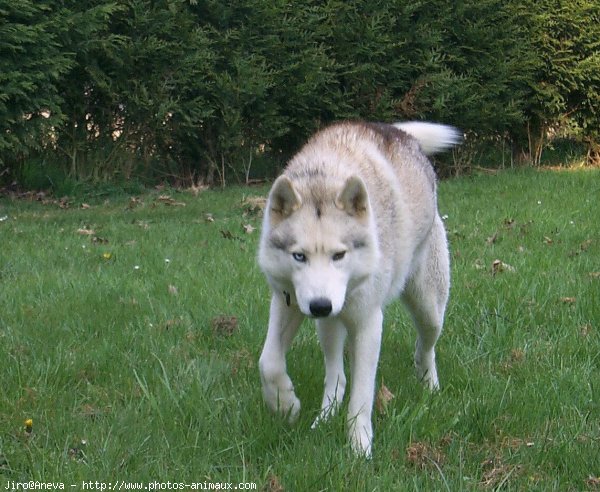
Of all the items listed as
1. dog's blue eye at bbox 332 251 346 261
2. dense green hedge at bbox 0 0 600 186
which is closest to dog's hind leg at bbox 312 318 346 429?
dog's blue eye at bbox 332 251 346 261

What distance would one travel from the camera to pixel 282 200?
9.75 ft

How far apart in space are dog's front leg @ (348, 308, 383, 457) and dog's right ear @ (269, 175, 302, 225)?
47 cm

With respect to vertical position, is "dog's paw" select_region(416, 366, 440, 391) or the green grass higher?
the green grass

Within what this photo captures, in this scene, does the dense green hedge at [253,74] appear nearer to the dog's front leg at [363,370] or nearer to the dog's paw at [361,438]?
the dog's front leg at [363,370]

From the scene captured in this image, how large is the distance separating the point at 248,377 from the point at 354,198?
36.4 inches

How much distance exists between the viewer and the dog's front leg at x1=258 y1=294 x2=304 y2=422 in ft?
9.57

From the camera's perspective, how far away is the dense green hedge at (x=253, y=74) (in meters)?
9.06

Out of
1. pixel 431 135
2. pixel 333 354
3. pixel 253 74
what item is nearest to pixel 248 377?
pixel 333 354

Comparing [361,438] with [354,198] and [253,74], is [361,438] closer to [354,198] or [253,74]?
[354,198]

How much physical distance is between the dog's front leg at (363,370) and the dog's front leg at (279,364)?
0.22 metres

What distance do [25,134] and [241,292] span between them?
17.2ft

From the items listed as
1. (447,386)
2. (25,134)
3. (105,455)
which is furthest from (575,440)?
(25,134)

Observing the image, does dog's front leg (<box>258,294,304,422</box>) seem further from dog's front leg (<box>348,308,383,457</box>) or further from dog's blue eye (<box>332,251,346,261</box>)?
dog's blue eye (<box>332,251,346,261</box>)

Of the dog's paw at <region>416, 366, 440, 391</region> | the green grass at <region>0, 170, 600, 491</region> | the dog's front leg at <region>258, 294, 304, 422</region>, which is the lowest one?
the dog's paw at <region>416, 366, 440, 391</region>
